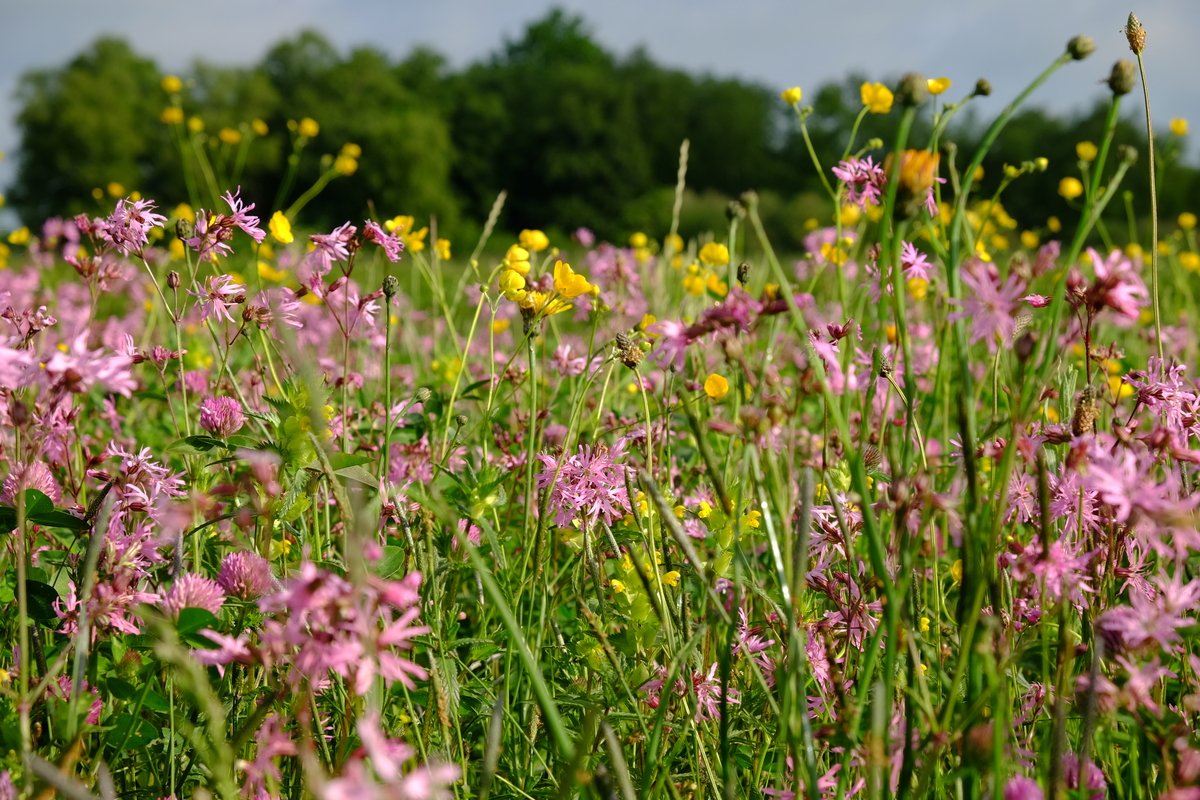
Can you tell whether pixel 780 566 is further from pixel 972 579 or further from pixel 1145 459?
pixel 1145 459

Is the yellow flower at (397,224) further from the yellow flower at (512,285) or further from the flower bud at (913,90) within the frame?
the flower bud at (913,90)

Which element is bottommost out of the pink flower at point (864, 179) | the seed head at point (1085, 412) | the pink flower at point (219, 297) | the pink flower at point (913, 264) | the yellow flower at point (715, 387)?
the yellow flower at point (715, 387)

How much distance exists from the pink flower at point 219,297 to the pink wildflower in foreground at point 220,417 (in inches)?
4.9

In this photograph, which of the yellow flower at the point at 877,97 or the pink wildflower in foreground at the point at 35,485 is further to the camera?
the yellow flower at the point at 877,97

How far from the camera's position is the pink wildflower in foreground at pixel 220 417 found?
1.18 m

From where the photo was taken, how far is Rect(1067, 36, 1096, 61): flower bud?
0.83 metres

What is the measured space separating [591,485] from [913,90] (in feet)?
2.17

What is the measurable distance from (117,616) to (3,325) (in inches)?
54.0

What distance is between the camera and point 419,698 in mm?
1137

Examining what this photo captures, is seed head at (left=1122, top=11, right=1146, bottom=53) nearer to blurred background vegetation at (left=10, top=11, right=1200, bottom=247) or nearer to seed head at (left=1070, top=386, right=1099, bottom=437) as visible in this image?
seed head at (left=1070, top=386, right=1099, bottom=437)

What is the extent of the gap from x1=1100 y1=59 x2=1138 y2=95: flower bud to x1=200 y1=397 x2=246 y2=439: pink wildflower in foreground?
115 centimetres

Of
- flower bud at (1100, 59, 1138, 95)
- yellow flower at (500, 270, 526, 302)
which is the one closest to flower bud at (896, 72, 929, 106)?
flower bud at (1100, 59, 1138, 95)

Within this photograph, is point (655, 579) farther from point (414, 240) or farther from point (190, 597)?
point (414, 240)

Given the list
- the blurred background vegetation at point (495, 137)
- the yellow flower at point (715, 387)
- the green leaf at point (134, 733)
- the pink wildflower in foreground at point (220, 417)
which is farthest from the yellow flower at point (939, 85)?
the blurred background vegetation at point (495, 137)
